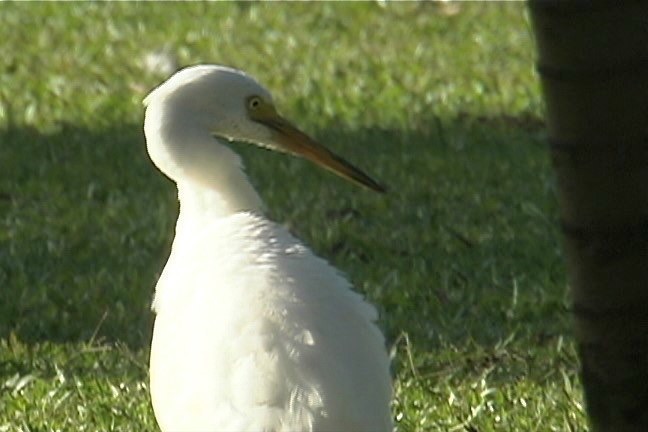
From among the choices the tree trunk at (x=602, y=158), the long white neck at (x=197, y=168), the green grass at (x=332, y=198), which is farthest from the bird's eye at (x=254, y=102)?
the tree trunk at (x=602, y=158)

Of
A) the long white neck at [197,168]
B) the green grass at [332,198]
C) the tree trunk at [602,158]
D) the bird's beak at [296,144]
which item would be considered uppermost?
the tree trunk at [602,158]

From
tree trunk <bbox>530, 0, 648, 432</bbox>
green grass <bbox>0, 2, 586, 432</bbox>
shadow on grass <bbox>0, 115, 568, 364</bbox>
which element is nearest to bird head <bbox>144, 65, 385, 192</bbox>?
green grass <bbox>0, 2, 586, 432</bbox>

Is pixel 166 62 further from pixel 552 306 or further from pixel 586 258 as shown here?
pixel 586 258

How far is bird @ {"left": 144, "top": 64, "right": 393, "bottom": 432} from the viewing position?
4117 millimetres

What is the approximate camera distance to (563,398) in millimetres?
5773

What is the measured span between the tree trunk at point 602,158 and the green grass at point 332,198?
2037 millimetres

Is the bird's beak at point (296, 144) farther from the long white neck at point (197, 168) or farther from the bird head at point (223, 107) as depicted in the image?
the long white neck at point (197, 168)

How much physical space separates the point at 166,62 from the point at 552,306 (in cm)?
457

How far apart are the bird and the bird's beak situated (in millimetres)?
187

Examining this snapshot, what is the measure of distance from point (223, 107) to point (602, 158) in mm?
2376

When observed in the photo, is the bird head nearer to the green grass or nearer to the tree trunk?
the green grass

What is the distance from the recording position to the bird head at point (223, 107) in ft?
17.6

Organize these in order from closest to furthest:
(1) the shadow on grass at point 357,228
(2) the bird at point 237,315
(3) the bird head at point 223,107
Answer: (2) the bird at point 237,315 → (3) the bird head at point 223,107 → (1) the shadow on grass at point 357,228

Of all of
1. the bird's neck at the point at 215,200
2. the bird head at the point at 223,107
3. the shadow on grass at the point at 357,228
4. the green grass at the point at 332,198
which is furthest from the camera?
the shadow on grass at the point at 357,228
